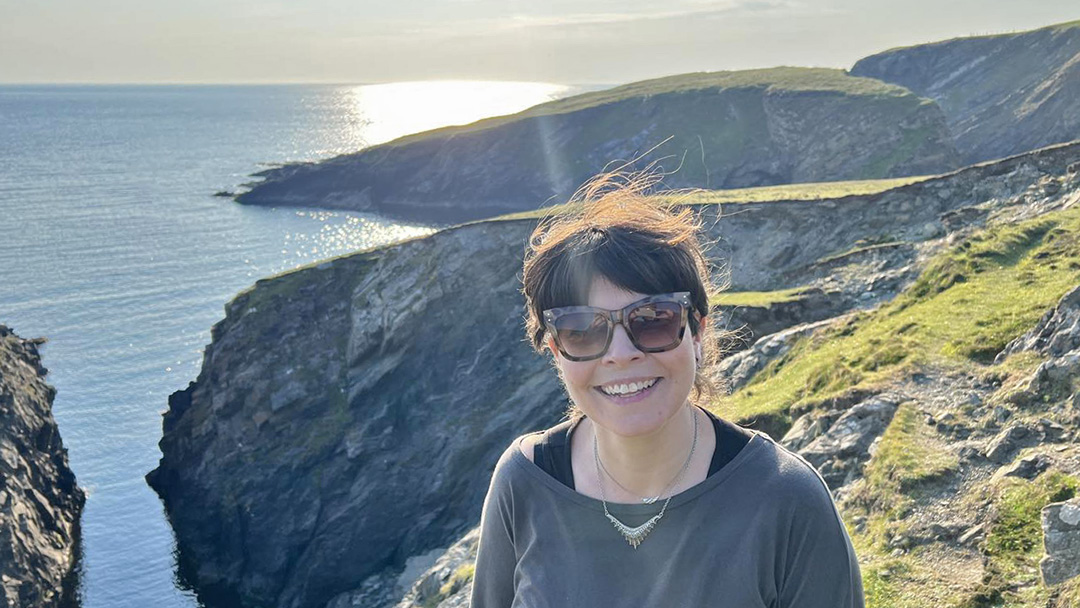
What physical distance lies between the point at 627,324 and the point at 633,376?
0.29 meters

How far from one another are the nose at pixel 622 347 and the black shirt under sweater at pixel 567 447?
0.56 metres

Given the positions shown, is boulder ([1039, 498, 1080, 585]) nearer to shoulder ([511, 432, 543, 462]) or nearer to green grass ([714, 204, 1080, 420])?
green grass ([714, 204, 1080, 420])

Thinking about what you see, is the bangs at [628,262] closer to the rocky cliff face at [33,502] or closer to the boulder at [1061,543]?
the boulder at [1061,543]

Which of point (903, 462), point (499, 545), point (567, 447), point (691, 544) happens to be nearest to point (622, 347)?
point (567, 447)

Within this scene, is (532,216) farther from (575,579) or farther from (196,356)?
(575,579)

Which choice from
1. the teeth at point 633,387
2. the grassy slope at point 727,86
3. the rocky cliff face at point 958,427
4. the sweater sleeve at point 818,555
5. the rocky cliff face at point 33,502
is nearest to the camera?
the sweater sleeve at point 818,555

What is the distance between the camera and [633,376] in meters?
4.65

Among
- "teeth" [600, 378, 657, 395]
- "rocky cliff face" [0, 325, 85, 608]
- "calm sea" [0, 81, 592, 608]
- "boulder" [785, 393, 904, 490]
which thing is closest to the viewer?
"teeth" [600, 378, 657, 395]

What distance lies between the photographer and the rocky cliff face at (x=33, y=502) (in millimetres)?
43156

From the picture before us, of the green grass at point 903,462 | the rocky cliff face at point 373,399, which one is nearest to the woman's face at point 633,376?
the green grass at point 903,462

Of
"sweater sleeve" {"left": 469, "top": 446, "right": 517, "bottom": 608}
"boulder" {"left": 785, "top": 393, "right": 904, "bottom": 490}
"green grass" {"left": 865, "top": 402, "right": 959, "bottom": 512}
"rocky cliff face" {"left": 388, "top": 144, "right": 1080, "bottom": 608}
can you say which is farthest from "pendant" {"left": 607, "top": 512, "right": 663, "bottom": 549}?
"boulder" {"left": 785, "top": 393, "right": 904, "bottom": 490}

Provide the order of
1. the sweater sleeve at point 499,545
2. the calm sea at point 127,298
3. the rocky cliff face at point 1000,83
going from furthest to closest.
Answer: the rocky cliff face at point 1000,83
the calm sea at point 127,298
the sweater sleeve at point 499,545

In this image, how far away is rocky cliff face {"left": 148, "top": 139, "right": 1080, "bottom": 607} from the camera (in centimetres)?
4391

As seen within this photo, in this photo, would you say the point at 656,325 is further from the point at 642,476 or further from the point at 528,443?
the point at 528,443
